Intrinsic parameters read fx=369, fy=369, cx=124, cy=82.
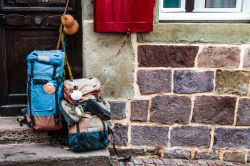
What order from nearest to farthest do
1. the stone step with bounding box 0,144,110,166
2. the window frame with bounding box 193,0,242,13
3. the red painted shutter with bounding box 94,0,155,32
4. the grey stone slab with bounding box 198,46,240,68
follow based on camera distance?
the stone step with bounding box 0,144,110,166 < the red painted shutter with bounding box 94,0,155,32 < the grey stone slab with bounding box 198,46,240,68 < the window frame with bounding box 193,0,242,13

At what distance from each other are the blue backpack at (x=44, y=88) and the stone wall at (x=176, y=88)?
0.41 meters

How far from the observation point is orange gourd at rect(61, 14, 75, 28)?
3.37 metres

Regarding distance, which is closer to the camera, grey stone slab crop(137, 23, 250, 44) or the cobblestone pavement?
grey stone slab crop(137, 23, 250, 44)

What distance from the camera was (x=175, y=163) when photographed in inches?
145

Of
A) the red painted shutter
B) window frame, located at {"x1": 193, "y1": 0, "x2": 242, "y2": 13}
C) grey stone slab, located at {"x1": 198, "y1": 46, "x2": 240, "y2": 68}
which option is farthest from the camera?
window frame, located at {"x1": 193, "y1": 0, "x2": 242, "y2": 13}

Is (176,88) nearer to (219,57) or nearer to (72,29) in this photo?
(219,57)

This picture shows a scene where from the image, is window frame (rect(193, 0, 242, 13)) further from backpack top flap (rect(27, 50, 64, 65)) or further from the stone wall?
backpack top flap (rect(27, 50, 64, 65))

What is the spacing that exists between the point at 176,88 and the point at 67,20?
4.06 ft

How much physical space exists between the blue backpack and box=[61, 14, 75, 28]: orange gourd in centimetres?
33

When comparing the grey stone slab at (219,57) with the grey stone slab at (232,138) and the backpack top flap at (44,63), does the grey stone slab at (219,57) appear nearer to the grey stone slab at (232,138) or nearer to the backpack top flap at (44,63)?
the grey stone slab at (232,138)

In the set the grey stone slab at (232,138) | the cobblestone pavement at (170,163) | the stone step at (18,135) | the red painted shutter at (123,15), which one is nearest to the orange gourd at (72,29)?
the red painted shutter at (123,15)

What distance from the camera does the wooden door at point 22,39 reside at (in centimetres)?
356

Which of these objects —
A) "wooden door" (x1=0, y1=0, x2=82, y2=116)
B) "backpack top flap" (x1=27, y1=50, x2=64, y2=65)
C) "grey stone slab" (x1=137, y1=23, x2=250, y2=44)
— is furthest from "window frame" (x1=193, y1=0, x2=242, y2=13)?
"backpack top flap" (x1=27, y1=50, x2=64, y2=65)

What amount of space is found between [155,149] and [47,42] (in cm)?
153
